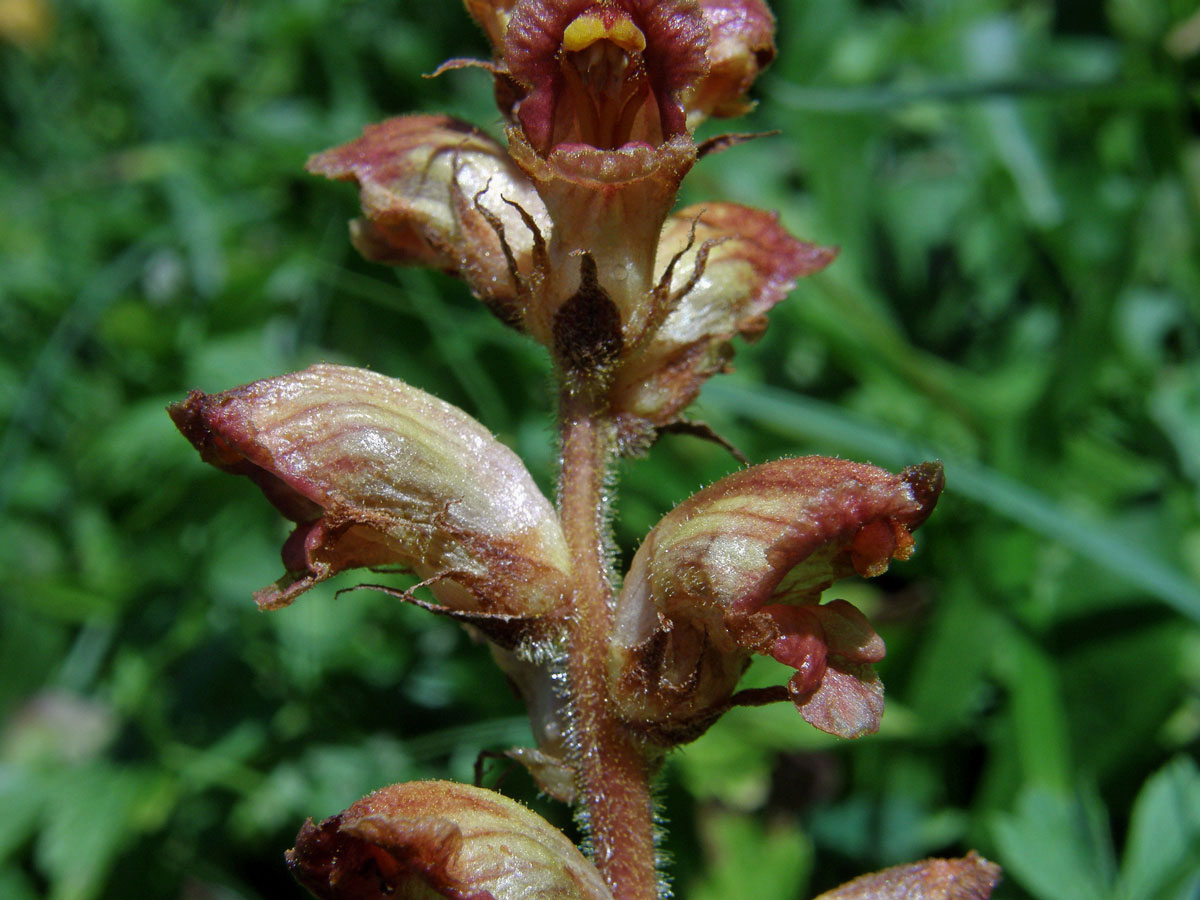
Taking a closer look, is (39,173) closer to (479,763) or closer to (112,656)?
(112,656)

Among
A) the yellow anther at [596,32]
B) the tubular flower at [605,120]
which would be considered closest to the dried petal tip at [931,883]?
the tubular flower at [605,120]

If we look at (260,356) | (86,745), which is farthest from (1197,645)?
(86,745)

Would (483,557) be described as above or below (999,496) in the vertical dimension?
above

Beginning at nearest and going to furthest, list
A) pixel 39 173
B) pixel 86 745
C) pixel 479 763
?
pixel 479 763 → pixel 86 745 → pixel 39 173

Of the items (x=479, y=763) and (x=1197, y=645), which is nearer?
(x=479, y=763)

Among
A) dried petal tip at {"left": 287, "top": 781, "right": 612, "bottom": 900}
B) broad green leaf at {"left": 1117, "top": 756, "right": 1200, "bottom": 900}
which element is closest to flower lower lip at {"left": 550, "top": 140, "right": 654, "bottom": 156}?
dried petal tip at {"left": 287, "top": 781, "right": 612, "bottom": 900}

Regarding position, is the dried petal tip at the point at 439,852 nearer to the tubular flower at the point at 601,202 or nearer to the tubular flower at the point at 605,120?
the tubular flower at the point at 601,202

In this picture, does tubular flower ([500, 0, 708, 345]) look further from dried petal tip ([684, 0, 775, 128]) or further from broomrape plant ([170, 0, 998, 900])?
dried petal tip ([684, 0, 775, 128])
